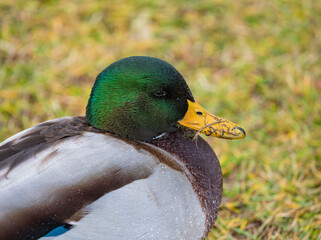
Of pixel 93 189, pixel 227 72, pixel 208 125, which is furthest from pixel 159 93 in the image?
pixel 227 72

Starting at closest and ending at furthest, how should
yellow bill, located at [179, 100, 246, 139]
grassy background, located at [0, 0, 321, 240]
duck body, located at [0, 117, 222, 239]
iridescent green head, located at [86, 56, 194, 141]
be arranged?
1. duck body, located at [0, 117, 222, 239]
2. iridescent green head, located at [86, 56, 194, 141]
3. yellow bill, located at [179, 100, 246, 139]
4. grassy background, located at [0, 0, 321, 240]

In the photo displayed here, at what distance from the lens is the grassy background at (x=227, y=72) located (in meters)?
3.12

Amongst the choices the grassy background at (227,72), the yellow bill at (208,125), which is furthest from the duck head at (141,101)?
the grassy background at (227,72)

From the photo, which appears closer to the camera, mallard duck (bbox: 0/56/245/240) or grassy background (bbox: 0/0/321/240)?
mallard duck (bbox: 0/56/245/240)

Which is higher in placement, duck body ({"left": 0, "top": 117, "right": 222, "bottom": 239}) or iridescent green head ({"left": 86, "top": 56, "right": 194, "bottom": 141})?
iridescent green head ({"left": 86, "top": 56, "right": 194, "bottom": 141})

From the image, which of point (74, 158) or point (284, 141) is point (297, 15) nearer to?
point (284, 141)

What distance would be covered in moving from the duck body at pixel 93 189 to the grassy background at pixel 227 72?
720 millimetres

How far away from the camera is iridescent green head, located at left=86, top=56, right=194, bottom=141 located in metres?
2.36

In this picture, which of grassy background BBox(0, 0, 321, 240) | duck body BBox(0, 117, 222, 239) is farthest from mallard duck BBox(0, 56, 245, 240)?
grassy background BBox(0, 0, 321, 240)

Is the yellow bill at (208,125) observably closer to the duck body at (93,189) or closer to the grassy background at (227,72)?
the duck body at (93,189)

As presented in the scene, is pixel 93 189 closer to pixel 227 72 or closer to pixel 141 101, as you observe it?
pixel 141 101

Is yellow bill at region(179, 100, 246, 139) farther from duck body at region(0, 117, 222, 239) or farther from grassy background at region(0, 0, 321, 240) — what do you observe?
grassy background at region(0, 0, 321, 240)

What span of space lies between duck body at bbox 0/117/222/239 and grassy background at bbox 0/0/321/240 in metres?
0.72

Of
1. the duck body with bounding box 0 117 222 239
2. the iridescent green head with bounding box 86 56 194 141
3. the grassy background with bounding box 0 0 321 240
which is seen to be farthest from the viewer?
the grassy background with bounding box 0 0 321 240
